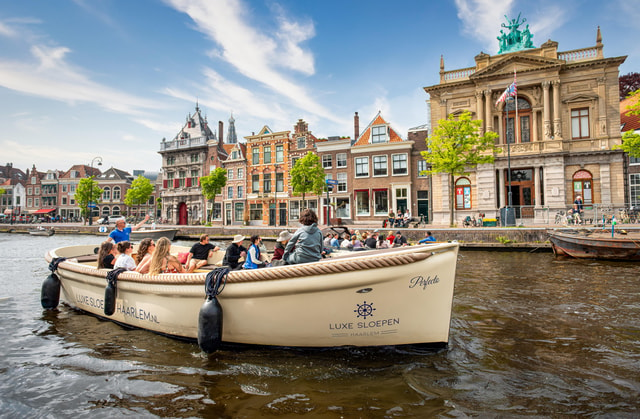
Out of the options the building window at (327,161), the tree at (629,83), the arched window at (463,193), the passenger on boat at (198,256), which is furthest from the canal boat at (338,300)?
the tree at (629,83)

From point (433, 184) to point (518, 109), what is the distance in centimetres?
827

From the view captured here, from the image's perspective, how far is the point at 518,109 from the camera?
83.9 feet

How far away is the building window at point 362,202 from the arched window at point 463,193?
8.20 m

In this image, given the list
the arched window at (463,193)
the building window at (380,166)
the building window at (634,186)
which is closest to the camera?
the building window at (634,186)

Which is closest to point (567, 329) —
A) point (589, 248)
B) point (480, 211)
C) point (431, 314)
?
point (431, 314)

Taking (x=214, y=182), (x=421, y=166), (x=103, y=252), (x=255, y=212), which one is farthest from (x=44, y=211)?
(x=103, y=252)

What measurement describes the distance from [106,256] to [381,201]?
26.8m

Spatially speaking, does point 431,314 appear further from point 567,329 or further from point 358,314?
point 567,329

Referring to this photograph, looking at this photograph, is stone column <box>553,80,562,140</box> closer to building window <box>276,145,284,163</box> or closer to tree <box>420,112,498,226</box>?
tree <box>420,112,498,226</box>

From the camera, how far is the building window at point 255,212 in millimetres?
38688

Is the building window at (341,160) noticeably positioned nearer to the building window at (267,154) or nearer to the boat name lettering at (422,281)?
the building window at (267,154)

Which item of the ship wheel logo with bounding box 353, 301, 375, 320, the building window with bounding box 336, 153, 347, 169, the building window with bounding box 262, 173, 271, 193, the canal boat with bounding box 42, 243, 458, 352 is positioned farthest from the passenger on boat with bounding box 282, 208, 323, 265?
the building window with bounding box 262, 173, 271, 193

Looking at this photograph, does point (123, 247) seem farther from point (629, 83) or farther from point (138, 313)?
point (629, 83)

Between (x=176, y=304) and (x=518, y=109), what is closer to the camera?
(x=176, y=304)
